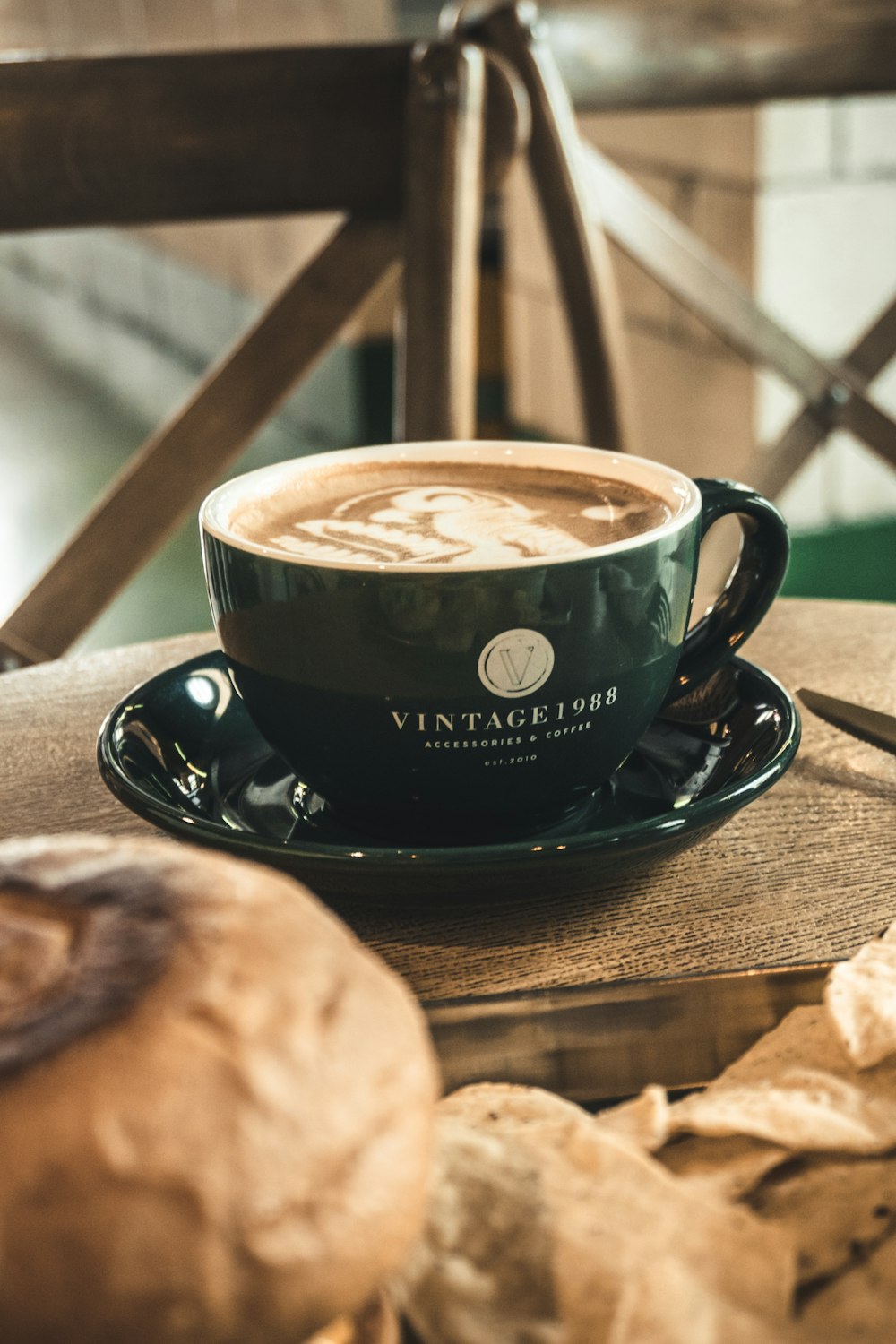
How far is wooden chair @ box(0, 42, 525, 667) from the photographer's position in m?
1.20

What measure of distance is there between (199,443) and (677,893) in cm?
86

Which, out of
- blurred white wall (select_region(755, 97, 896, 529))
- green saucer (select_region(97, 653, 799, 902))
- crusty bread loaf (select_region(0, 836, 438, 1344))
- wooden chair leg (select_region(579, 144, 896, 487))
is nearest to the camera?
crusty bread loaf (select_region(0, 836, 438, 1344))

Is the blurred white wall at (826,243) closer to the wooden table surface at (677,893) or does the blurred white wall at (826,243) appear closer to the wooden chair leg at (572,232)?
the wooden chair leg at (572,232)

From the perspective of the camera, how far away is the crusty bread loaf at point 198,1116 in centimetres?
23

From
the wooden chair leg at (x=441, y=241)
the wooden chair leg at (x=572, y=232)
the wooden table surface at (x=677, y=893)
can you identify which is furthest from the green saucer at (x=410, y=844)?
the wooden chair leg at (x=572, y=232)

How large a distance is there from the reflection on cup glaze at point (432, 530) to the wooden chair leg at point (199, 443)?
0.63 metres

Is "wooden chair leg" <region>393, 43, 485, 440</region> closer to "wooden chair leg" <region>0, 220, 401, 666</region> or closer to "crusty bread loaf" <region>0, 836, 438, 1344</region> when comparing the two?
"wooden chair leg" <region>0, 220, 401, 666</region>

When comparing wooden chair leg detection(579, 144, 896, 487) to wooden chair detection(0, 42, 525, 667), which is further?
wooden chair leg detection(579, 144, 896, 487)

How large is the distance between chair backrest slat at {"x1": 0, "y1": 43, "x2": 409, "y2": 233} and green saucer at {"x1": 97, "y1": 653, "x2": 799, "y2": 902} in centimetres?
76

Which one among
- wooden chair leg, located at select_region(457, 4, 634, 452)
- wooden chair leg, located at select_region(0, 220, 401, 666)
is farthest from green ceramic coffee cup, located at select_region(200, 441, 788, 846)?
wooden chair leg, located at select_region(457, 4, 634, 452)

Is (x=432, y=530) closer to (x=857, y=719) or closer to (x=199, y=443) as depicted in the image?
(x=857, y=719)

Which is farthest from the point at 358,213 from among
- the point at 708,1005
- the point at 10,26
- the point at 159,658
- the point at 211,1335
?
the point at 10,26

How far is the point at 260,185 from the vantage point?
4.16 ft

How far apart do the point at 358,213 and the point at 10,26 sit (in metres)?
6.25
